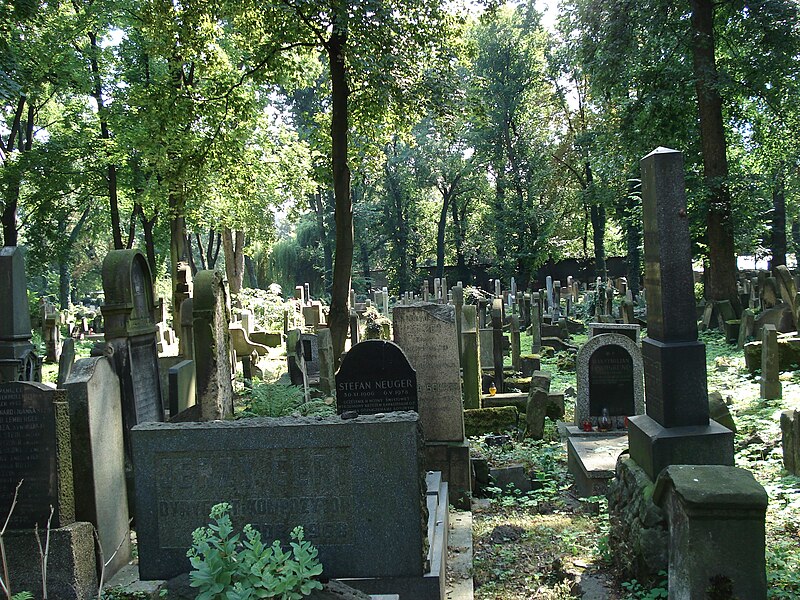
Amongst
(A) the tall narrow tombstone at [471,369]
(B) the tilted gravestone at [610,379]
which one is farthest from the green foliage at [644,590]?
(A) the tall narrow tombstone at [471,369]

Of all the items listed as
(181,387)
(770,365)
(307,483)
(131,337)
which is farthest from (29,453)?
(770,365)

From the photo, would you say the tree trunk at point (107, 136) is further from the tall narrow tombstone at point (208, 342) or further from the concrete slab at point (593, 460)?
the concrete slab at point (593, 460)

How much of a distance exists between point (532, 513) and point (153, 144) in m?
11.7

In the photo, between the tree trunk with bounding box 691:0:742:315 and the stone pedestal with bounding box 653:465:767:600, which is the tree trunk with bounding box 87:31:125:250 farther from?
the stone pedestal with bounding box 653:465:767:600

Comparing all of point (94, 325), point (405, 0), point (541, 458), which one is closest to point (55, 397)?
point (541, 458)

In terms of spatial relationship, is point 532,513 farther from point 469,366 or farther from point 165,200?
point 165,200

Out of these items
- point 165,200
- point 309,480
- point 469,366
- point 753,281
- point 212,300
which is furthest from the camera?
point 753,281

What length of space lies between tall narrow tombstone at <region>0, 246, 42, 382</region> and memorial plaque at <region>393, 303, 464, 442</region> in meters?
4.46

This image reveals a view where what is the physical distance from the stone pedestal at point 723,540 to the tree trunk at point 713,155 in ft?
47.1

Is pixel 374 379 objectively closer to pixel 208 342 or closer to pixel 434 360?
pixel 434 360

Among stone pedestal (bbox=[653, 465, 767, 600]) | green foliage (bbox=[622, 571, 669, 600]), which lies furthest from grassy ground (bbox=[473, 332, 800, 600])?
stone pedestal (bbox=[653, 465, 767, 600])

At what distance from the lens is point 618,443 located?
8617 millimetres

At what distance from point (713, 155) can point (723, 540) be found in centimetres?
1528

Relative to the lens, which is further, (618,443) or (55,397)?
(618,443)
